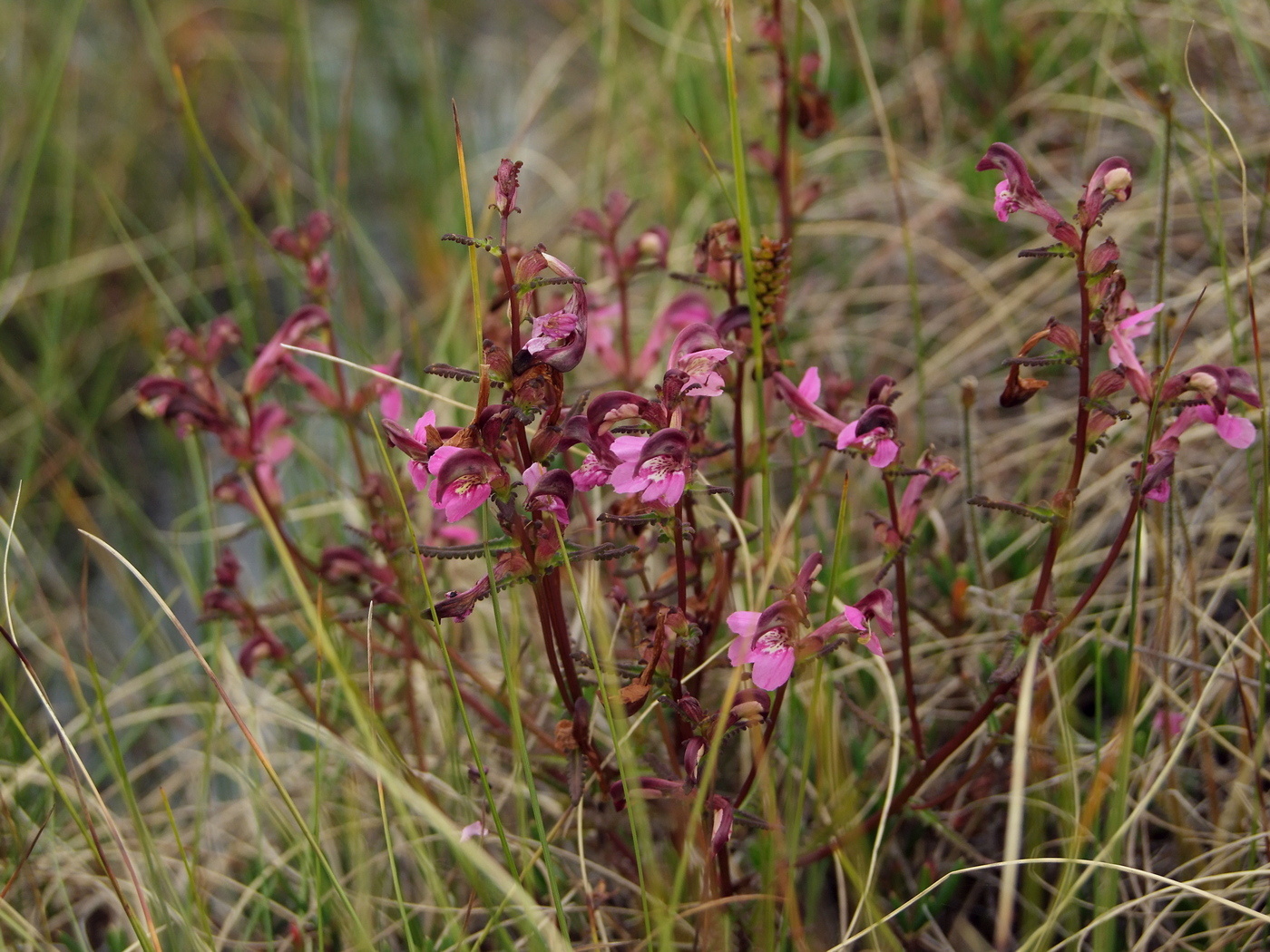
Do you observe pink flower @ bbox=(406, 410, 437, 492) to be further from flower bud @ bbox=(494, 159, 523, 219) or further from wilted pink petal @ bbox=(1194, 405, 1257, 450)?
wilted pink petal @ bbox=(1194, 405, 1257, 450)

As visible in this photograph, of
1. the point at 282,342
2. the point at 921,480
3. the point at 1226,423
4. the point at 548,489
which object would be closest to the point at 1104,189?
the point at 1226,423

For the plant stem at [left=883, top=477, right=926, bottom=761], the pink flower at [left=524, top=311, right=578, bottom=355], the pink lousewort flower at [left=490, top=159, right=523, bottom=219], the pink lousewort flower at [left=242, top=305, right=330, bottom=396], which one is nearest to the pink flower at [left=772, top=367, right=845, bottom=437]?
the plant stem at [left=883, top=477, right=926, bottom=761]

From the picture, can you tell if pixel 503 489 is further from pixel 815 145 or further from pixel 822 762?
pixel 815 145

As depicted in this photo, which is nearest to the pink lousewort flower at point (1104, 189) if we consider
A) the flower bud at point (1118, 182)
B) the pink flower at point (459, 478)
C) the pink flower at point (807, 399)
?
the flower bud at point (1118, 182)

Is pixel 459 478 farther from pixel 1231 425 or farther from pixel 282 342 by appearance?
pixel 1231 425

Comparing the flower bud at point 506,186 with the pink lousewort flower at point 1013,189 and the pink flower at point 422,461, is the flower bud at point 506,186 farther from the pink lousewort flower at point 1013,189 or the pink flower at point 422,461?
the pink lousewort flower at point 1013,189

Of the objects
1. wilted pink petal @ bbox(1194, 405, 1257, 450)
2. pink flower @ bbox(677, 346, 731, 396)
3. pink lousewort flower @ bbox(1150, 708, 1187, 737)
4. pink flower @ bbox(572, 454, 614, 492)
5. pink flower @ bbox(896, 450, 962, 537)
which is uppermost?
pink flower @ bbox(677, 346, 731, 396)
